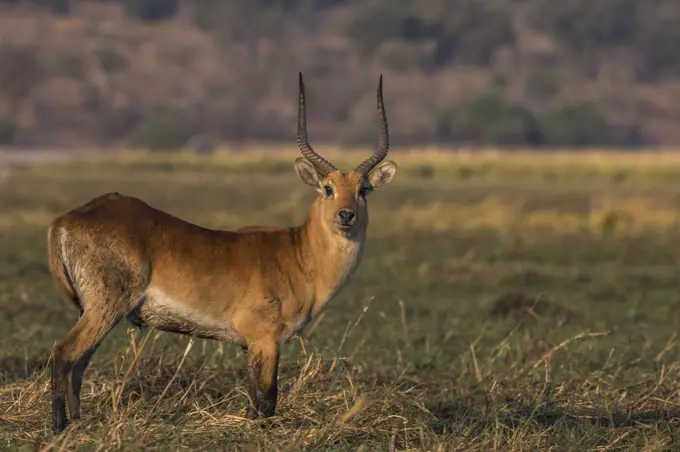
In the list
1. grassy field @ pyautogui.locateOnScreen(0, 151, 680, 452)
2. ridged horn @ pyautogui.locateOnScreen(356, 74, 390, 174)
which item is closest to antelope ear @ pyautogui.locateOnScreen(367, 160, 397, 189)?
ridged horn @ pyautogui.locateOnScreen(356, 74, 390, 174)

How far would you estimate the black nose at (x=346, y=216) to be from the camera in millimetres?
10094

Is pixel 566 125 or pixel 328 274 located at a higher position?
pixel 328 274

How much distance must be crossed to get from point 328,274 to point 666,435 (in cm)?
267

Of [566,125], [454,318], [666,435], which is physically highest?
[666,435]

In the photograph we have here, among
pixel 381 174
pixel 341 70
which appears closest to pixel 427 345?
pixel 381 174

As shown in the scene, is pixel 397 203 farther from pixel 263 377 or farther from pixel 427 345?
pixel 263 377

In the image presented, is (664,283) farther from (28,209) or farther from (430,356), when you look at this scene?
(28,209)

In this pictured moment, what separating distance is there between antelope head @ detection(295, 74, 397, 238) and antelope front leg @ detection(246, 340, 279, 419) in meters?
1.01

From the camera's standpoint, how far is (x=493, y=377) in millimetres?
12398

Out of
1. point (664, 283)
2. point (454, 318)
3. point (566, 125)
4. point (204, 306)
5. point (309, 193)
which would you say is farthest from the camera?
point (566, 125)

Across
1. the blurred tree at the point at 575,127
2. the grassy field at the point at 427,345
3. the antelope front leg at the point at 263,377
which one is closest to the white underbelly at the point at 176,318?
the antelope front leg at the point at 263,377

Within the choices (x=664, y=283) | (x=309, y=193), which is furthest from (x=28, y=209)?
(x=664, y=283)

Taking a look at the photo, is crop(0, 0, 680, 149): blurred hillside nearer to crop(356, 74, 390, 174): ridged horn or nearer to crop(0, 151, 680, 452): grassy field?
crop(0, 151, 680, 452): grassy field

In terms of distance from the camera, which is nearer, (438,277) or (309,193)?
(438,277)
